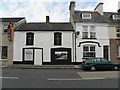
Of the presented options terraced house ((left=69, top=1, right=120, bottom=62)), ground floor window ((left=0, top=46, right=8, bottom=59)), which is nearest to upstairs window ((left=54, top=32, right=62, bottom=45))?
terraced house ((left=69, top=1, right=120, bottom=62))

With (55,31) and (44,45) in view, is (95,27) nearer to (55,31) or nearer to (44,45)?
(55,31)

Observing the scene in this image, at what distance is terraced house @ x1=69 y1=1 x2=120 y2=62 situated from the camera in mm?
31516

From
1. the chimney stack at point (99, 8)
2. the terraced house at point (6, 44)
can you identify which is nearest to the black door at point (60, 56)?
the terraced house at point (6, 44)

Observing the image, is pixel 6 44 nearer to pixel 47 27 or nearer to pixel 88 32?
pixel 47 27

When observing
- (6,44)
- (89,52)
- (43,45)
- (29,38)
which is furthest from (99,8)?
(6,44)

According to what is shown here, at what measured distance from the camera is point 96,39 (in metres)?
31.8

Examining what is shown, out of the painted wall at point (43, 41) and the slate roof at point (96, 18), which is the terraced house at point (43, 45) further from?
the slate roof at point (96, 18)

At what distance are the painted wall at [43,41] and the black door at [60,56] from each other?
1.82 ft

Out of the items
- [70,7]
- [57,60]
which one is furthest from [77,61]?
[70,7]

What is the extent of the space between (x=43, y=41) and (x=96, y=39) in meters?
7.37

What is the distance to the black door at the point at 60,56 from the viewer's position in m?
31.4

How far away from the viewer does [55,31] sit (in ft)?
105

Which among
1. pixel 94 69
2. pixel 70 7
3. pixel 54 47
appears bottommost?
pixel 94 69

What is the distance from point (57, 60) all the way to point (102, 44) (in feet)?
21.8
